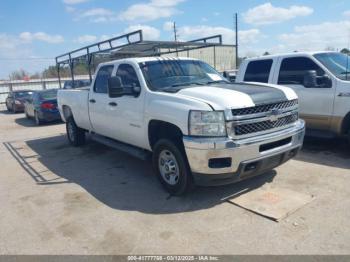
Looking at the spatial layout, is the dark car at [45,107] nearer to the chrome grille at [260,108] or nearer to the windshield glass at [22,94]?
the windshield glass at [22,94]

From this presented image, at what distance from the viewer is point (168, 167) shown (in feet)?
15.2

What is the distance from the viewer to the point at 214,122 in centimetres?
392

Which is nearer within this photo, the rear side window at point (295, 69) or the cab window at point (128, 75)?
the cab window at point (128, 75)

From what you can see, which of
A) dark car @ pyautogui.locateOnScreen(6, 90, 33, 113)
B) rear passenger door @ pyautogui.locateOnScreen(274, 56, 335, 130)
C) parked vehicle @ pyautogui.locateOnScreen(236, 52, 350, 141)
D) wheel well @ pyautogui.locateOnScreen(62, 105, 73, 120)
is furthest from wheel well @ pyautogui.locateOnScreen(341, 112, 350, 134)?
dark car @ pyautogui.locateOnScreen(6, 90, 33, 113)

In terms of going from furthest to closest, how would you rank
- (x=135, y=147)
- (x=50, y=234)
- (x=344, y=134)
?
(x=344, y=134) → (x=135, y=147) → (x=50, y=234)

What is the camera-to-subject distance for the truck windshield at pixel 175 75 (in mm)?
5027

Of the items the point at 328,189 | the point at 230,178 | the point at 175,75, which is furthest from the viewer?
the point at 175,75

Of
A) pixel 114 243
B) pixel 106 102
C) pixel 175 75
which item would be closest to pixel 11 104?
pixel 106 102

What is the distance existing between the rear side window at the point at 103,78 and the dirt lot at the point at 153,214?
5.13 feet

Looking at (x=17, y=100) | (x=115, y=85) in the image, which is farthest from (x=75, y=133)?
(x=17, y=100)

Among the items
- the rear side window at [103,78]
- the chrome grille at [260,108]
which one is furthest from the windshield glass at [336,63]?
the rear side window at [103,78]

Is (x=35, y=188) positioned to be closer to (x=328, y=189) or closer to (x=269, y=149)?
(x=269, y=149)

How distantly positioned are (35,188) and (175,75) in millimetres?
3056

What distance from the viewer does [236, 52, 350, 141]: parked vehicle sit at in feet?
19.7
